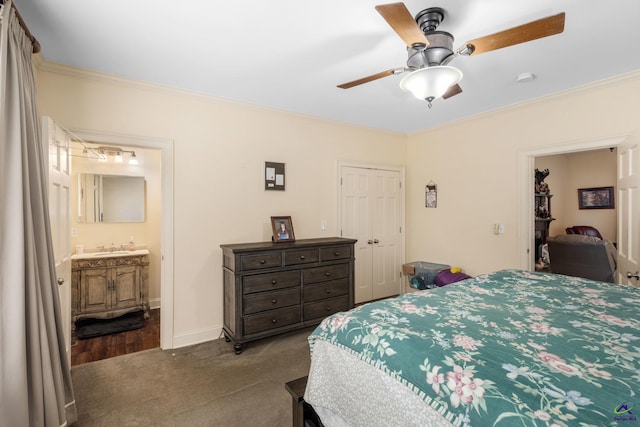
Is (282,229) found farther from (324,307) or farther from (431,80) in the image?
(431,80)

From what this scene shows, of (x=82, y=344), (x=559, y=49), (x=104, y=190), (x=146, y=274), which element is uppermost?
(x=559, y=49)

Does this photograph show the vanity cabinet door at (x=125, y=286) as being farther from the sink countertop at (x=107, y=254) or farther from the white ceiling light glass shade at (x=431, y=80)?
the white ceiling light glass shade at (x=431, y=80)

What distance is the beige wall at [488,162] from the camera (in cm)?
282

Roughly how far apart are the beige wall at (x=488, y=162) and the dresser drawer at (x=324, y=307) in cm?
169

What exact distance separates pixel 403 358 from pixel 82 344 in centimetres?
354

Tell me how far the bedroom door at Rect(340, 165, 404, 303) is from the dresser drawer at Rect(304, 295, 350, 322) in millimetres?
799

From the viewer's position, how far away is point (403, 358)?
44.1 inches

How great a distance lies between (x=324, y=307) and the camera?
3.35 metres

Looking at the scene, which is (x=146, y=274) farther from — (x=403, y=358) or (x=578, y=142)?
(x=578, y=142)

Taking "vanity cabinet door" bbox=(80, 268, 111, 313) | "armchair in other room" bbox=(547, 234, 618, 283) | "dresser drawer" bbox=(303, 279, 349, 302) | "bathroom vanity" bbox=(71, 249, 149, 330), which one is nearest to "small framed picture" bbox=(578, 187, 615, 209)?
"armchair in other room" bbox=(547, 234, 618, 283)

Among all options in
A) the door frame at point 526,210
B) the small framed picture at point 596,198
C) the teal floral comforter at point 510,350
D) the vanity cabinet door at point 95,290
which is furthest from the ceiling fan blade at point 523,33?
the small framed picture at point 596,198

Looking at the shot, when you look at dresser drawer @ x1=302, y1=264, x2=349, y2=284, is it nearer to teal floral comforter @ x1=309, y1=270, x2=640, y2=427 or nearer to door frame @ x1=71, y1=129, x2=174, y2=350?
door frame @ x1=71, y1=129, x2=174, y2=350

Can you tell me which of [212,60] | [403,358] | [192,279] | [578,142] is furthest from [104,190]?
[578,142]

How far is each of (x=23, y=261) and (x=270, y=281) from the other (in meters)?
1.85
